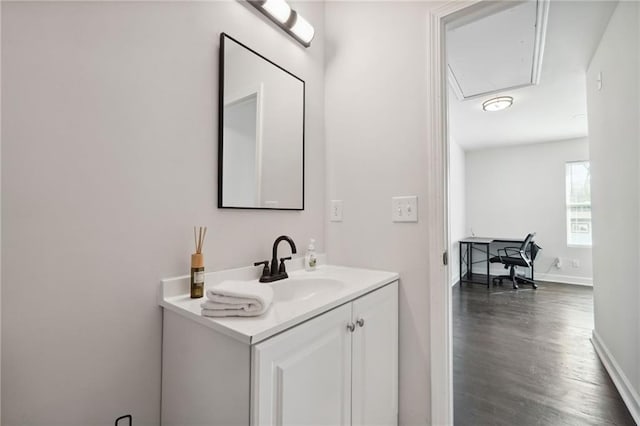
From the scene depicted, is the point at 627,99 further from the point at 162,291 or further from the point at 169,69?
the point at 162,291

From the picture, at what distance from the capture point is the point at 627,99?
1.67 m

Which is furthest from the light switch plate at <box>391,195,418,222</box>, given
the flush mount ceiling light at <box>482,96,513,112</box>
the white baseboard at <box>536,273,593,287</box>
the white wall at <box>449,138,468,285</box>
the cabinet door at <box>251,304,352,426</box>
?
the white baseboard at <box>536,273,593,287</box>

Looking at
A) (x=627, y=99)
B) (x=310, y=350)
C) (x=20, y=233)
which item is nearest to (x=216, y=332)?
(x=310, y=350)

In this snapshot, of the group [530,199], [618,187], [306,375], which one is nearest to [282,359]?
[306,375]

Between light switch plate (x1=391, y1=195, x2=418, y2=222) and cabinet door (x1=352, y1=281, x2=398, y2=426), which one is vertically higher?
light switch plate (x1=391, y1=195, x2=418, y2=222)

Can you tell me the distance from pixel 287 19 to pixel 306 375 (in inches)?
63.3

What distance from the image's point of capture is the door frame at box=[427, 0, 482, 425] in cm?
131

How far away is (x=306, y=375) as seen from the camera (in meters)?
0.86

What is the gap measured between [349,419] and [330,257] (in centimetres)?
82

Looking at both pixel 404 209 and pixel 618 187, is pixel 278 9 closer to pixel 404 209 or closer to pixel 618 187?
pixel 404 209

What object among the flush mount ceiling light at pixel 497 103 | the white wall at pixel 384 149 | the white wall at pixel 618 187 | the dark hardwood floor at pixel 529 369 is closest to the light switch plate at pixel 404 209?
the white wall at pixel 384 149

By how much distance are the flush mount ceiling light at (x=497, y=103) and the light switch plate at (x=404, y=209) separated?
2.46 metres

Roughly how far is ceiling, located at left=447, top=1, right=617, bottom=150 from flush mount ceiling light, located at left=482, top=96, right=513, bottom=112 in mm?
60

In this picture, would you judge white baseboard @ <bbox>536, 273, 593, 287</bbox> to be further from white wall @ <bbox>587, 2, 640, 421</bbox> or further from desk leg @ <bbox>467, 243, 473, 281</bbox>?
white wall @ <bbox>587, 2, 640, 421</bbox>
